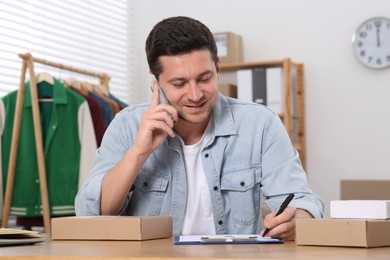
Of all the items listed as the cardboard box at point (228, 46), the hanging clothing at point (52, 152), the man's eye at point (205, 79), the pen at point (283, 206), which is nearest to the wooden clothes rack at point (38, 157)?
the hanging clothing at point (52, 152)

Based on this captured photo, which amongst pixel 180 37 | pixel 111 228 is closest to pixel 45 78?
pixel 180 37

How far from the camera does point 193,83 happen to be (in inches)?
78.5

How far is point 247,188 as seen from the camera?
6.69 ft

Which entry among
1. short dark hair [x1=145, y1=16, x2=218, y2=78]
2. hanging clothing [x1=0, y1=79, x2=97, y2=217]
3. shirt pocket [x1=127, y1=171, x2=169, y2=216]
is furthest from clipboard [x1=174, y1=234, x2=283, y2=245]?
hanging clothing [x1=0, y1=79, x2=97, y2=217]

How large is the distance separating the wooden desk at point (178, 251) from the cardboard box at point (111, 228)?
65 mm

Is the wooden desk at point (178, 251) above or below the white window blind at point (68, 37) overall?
below

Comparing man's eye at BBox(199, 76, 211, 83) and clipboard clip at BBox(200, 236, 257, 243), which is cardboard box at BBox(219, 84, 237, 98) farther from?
clipboard clip at BBox(200, 236, 257, 243)

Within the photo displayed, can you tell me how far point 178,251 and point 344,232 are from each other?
1.07ft

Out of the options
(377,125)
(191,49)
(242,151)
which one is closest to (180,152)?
(242,151)

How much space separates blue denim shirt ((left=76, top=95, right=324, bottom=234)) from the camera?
204cm

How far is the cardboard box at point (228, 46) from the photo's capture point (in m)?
4.66

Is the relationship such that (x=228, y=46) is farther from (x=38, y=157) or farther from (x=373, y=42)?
(x=38, y=157)

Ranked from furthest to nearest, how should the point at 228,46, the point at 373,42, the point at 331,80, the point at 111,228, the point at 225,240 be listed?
the point at 228,46, the point at 331,80, the point at 373,42, the point at 111,228, the point at 225,240

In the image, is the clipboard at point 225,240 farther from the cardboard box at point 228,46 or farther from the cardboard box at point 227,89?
the cardboard box at point 228,46
